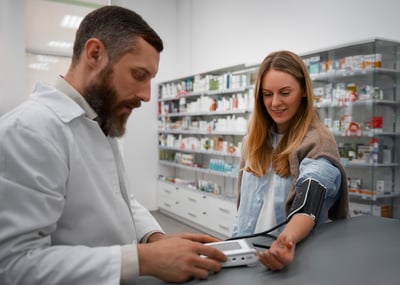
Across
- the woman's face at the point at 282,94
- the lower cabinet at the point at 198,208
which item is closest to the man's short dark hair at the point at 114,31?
the woman's face at the point at 282,94

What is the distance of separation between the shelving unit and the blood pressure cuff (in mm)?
2640

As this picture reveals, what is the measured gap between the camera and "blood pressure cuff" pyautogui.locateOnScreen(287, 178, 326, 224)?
4.00 ft

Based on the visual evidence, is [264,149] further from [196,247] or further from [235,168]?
[235,168]

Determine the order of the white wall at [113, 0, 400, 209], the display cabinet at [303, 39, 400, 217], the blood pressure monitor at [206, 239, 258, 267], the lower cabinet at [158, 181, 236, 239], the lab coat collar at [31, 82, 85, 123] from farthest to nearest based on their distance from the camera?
the lower cabinet at [158, 181, 236, 239], the white wall at [113, 0, 400, 209], the display cabinet at [303, 39, 400, 217], the lab coat collar at [31, 82, 85, 123], the blood pressure monitor at [206, 239, 258, 267]

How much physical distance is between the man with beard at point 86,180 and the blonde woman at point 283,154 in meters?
0.52

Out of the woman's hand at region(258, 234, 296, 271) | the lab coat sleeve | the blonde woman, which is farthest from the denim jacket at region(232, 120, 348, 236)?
the lab coat sleeve

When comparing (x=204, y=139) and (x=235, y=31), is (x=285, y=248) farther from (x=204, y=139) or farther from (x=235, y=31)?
(x=235, y=31)

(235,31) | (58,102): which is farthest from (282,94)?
(235,31)

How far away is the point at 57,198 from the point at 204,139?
5.15 metres

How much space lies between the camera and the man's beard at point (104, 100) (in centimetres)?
109

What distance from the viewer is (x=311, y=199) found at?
123cm

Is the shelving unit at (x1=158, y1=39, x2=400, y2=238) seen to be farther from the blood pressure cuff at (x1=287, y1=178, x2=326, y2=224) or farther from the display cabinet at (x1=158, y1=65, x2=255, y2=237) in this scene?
the blood pressure cuff at (x1=287, y1=178, x2=326, y2=224)

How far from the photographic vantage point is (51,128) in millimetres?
936

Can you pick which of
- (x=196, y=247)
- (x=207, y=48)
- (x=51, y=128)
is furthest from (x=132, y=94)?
(x=207, y=48)
